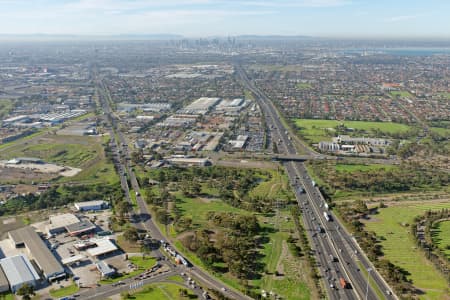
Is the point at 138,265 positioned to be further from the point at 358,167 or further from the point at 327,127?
the point at 327,127

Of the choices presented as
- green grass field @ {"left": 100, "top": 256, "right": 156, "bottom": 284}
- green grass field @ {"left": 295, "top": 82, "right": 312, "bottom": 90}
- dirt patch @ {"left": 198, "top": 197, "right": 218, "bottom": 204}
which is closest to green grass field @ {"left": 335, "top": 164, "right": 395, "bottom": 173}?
dirt patch @ {"left": 198, "top": 197, "right": 218, "bottom": 204}

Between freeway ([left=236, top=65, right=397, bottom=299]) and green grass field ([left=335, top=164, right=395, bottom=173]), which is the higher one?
green grass field ([left=335, top=164, right=395, bottom=173])

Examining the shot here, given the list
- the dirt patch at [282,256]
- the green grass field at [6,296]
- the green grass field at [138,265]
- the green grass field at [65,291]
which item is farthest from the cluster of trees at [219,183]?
the green grass field at [6,296]

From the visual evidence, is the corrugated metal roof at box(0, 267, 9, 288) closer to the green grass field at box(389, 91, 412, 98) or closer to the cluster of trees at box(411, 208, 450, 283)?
the cluster of trees at box(411, 208, 450, 283)

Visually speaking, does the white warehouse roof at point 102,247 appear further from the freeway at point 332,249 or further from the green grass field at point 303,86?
the green grass field at point 303,86

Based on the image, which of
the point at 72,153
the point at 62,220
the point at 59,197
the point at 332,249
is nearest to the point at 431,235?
the point at 332,249
